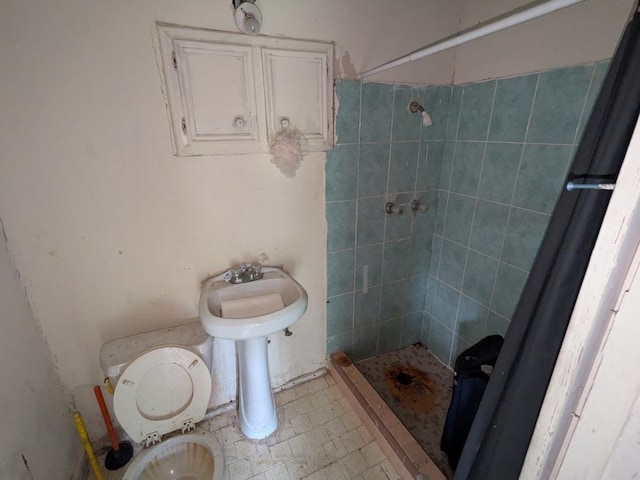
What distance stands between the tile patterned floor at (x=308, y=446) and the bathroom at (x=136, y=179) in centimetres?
29

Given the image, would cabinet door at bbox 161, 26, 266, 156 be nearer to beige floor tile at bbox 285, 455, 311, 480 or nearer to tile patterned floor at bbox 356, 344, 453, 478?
beige floor tile at bbox 285, 455, 311, 480

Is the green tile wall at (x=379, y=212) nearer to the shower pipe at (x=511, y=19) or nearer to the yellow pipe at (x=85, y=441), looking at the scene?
the shower pipe at (x=511, y=19)

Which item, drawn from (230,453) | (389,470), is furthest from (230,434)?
(389,470)

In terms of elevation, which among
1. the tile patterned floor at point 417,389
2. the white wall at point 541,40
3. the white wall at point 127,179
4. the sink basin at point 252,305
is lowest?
the tile patterned floor at point 417,389

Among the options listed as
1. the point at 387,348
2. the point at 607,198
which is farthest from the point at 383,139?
the point at 387,348

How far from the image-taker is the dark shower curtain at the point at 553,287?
61 centimetres

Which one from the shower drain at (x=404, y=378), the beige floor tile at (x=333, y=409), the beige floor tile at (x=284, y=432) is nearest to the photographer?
the beige floor tile at (x=284, y=432)

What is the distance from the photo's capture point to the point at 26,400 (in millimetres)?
1036

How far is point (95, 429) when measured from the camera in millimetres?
1403

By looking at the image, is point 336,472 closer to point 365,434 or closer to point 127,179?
point 365,434

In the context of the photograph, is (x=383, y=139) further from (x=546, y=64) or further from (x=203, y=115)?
(x=203, y=115)

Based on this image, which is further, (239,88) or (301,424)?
(301,424)

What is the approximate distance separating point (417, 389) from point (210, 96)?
1.92 m

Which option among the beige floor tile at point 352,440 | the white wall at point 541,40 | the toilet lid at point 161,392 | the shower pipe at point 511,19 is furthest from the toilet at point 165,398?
the white wall at point 541,40
